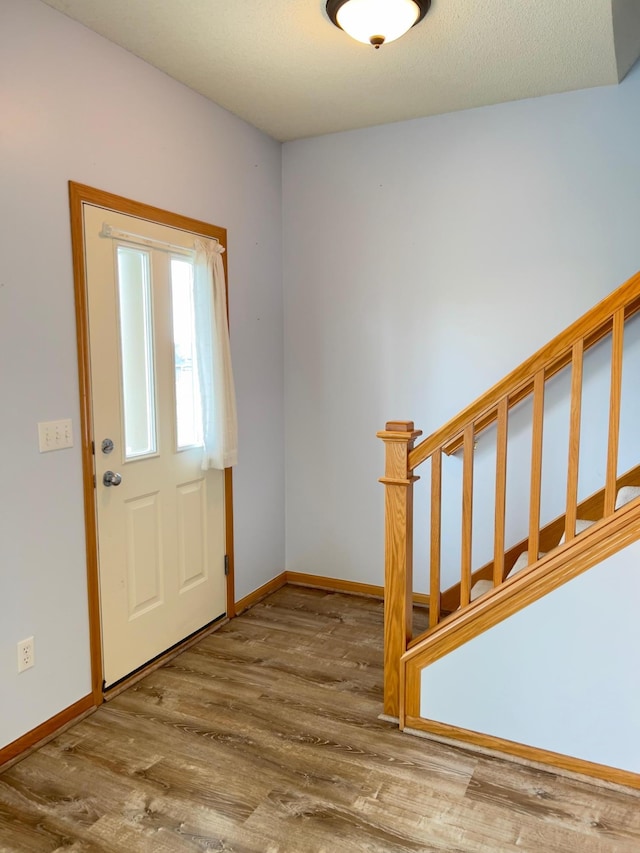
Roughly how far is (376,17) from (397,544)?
1897 mm

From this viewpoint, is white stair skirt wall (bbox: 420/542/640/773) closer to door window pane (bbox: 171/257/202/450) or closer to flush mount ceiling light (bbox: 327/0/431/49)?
door window pane (bbox: 171/257/202/450)

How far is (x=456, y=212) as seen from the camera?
3.26m

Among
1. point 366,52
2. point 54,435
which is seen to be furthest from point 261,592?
point 366,52

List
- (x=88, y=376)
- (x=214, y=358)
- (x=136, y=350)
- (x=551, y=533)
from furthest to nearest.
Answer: (x=551, y=533)
(x=214, y=358)
(x=136, y=350)
(x=88, y=376)

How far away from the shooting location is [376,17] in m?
2.11

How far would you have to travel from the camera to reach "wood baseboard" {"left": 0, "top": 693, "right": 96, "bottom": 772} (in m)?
2.13

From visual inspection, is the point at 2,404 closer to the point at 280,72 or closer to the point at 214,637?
the point at 214,637

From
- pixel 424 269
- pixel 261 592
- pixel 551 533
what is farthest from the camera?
pixel 261 592

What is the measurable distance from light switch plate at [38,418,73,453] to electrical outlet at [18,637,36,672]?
0.69 meters

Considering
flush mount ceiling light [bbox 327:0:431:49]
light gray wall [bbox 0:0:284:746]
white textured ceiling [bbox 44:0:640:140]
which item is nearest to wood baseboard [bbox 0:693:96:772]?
light gray wall [bbox 0:0:284:746]

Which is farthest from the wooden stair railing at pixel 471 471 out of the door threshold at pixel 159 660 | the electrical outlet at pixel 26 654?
the electrical outlet at pixel 26 654

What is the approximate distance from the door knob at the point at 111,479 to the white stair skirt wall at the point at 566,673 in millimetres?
1480

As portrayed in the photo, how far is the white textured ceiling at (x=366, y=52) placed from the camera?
223 cm

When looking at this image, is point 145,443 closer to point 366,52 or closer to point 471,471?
point 471,471
